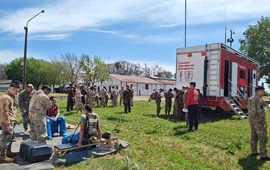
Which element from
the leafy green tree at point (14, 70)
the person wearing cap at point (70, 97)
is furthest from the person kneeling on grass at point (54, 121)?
the leafy green tree at point (14, 70)

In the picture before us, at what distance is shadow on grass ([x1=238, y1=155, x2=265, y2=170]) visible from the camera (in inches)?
286

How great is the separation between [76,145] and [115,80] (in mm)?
52205

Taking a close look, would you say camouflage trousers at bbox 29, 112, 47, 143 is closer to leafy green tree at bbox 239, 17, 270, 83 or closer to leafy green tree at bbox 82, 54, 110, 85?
leafy green tree at bbox 239, 17, 270, 83

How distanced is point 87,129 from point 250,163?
4.06 meters

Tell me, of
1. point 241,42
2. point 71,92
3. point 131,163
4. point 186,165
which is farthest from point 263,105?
point 241,42

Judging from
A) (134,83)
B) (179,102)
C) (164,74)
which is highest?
(164,74)

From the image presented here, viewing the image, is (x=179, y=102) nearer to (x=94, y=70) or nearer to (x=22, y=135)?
(x=22, y=135)

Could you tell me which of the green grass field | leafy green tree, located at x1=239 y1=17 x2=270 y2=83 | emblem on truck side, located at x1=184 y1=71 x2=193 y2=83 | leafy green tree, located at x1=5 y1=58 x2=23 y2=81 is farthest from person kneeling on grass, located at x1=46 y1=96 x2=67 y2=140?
leafy green tree, located at x1=5 y1=58 x2=23 y2=81

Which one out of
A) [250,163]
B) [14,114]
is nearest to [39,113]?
[14,114]

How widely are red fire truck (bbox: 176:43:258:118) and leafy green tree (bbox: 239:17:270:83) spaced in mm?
22510

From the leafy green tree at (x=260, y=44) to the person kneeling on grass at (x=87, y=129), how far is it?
3289 centimetres

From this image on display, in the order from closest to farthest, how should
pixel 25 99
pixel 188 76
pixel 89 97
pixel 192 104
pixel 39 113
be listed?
1. pixel 39 113
2. pixel 25 99
3. pixel 192 104
4. pixel 188 76
5. pixel 89 97

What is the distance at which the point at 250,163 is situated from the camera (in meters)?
7.51

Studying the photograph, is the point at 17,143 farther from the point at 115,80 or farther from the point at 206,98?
the point at 115,80
